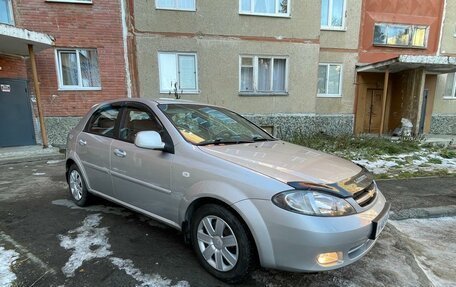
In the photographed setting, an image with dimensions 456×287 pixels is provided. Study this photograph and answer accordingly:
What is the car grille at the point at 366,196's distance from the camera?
218cm

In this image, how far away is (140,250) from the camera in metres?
2.84

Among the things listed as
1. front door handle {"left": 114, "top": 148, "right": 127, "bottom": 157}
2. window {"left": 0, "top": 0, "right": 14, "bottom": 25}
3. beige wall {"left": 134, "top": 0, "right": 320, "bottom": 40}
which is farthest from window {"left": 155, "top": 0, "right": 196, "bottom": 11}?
front door handle {"left": 114, "top": 148, "right": 127, "bottom": 157}

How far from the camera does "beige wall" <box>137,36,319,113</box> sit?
955 centimetres

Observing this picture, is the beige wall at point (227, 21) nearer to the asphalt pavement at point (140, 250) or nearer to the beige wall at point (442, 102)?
the asphalt pavement at point (140, 250)

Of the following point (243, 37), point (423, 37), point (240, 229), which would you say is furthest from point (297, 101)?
point (240, 229)

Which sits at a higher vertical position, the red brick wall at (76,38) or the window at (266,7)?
the window at (266,7)

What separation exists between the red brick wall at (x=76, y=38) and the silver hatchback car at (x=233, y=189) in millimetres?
6604

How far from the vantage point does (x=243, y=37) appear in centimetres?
1005

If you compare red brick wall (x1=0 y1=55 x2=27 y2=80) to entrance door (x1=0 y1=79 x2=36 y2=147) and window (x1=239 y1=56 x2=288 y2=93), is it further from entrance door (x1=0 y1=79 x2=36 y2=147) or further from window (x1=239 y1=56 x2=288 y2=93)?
window (x1=239 y1=56 x2=288 y2=93)

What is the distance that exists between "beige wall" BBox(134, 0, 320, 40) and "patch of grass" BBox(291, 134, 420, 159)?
4.30 metres

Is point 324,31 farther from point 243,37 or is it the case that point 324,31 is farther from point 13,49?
point 13,49

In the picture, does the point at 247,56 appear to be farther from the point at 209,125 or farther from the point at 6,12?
the point at 6,12

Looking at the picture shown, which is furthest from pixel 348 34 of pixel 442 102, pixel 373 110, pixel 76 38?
pixel 76 38

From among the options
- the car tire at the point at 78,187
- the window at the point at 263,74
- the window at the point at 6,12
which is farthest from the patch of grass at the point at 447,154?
the window at the point at 6,12
